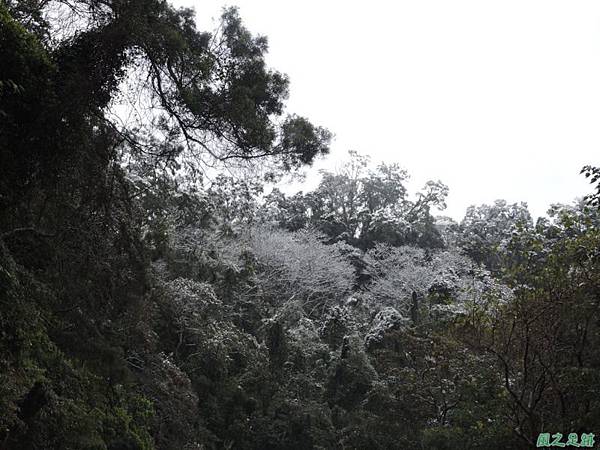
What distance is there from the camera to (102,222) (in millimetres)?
5629

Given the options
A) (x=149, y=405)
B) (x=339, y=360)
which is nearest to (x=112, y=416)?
(x=149, y=405)

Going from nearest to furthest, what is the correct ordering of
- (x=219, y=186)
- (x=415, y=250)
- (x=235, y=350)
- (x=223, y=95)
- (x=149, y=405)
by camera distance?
(x=223, y=95) → (x=149, y=405) → (x=219, y=186) → (x=235, y=350) → (x=415, y=250)

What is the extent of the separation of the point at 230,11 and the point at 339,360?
895 cm

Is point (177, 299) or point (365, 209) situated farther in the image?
point (365, 209)

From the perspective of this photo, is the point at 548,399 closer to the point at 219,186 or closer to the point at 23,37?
the point at 219,186

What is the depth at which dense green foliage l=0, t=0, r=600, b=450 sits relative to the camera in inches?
183

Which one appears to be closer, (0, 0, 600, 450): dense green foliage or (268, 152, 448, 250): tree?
(0, 0, 600, 450): dense green foliage

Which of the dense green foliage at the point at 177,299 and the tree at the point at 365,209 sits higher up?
the tree at the point at 365,209

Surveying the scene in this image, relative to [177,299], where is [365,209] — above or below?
above

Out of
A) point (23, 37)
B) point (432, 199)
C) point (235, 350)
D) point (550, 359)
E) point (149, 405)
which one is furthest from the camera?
point (432, 199)

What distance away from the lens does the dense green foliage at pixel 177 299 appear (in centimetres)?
466

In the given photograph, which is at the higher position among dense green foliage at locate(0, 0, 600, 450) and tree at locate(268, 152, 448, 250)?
tree at locate(268, 152, 448, 250)

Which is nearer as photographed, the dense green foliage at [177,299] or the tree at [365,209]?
the dense green foliage at [177,299]

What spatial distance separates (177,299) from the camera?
10359 mm
